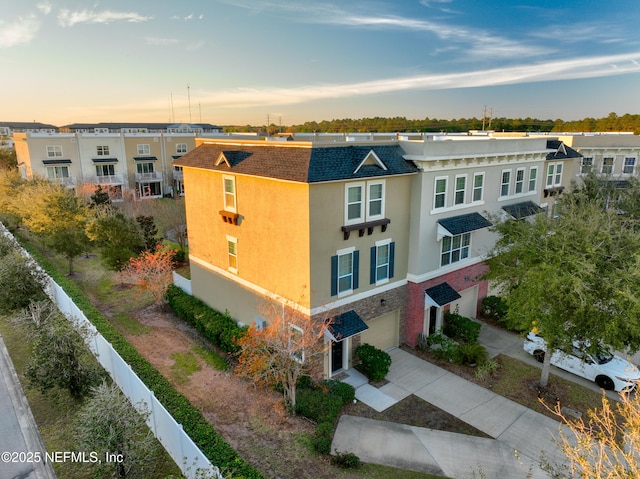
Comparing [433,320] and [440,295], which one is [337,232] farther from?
[433,320]

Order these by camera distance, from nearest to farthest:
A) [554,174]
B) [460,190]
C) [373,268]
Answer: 1. [373,268]
2. [460,190]
3. [554,174]

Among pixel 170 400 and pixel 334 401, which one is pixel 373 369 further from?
pixel 170 400

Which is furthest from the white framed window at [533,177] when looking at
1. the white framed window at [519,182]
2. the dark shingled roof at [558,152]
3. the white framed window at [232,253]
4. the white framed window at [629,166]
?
the white framed window at [232,253]

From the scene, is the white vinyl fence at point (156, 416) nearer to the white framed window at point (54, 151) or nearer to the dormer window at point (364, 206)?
the dormer window at point (364, 206)

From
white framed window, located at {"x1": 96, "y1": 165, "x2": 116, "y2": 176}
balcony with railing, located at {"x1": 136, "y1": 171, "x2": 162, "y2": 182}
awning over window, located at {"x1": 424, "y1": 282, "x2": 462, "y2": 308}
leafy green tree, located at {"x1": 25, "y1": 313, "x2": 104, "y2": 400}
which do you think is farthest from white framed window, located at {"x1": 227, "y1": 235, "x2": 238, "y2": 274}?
white framed window, located at {"x1": 96, "y1": 165, "x2": 116, "y2": 176}

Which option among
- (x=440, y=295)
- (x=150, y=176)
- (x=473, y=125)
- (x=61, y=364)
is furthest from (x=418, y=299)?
(x=473, y=125)

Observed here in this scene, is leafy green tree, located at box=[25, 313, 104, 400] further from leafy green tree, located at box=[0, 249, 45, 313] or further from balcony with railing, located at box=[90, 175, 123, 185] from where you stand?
balcony with railing, located at box=[90, 175, 123, 185]

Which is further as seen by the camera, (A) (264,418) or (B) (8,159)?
(B) (8,159)
